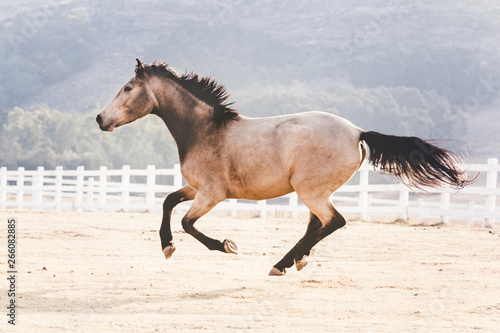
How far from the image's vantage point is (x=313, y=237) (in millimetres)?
7172

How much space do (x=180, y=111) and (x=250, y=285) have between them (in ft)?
6.65

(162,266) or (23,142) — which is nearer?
(162,266)

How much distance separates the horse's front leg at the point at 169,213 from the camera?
727 cm

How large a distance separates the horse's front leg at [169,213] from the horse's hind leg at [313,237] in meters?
1.09

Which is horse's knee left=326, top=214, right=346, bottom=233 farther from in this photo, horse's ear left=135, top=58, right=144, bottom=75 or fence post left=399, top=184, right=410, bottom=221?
fence post left=399, top=184, right=410, bottom=221

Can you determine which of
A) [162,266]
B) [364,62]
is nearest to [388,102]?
[364,62]

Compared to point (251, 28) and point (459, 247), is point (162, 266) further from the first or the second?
point (251, 28)

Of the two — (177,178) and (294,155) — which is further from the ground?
(294,155)

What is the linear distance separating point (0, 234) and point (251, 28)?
10680 cm

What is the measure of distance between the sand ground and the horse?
2.20 ft

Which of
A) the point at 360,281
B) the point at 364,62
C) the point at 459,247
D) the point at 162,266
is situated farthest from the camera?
the point at 364,62

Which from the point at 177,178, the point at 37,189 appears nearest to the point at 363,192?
the point at 177,178

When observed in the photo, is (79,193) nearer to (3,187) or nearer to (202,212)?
(3,187)

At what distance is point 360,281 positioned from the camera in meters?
8.09
